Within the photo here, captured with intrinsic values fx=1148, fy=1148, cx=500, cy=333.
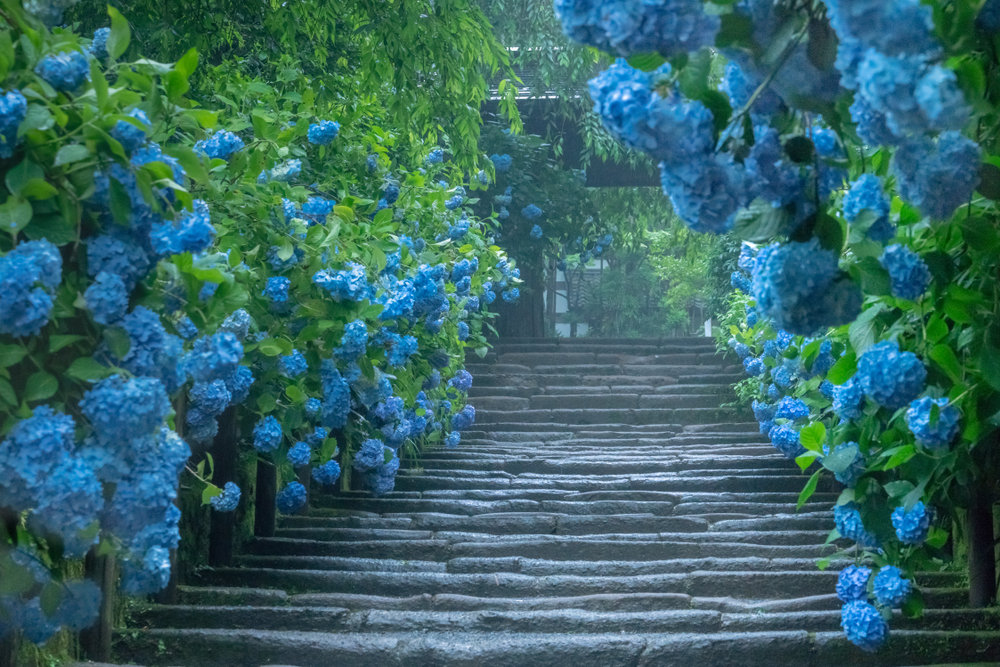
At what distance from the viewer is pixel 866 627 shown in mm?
3479

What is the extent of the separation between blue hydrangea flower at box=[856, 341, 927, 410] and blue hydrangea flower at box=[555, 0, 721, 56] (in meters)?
1.47

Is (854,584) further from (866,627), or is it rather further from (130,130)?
(130,130)

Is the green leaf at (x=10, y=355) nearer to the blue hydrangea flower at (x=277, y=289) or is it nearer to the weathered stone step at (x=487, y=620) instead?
the blue hydrangea flower at (x=277, y=289)

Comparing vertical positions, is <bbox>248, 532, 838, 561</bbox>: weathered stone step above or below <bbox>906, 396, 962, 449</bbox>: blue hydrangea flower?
below

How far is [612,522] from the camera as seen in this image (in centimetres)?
616

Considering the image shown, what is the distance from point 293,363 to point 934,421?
91.7 inches

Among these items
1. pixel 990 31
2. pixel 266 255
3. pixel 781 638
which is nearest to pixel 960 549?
pixel 781 638

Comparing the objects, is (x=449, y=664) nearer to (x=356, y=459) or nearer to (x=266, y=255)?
(x=266, y=255)

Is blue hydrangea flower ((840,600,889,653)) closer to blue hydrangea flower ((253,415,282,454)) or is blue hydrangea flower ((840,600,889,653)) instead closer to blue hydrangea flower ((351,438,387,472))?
blue hydrangea flower ((253,415,282,454))

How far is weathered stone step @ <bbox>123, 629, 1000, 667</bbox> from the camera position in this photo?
385 centimetres

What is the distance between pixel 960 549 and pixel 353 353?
105 inches

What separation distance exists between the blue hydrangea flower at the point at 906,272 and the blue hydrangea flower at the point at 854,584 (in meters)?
1.28

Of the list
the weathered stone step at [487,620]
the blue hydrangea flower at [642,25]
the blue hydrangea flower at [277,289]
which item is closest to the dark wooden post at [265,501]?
the weathered stone step at [487,620]

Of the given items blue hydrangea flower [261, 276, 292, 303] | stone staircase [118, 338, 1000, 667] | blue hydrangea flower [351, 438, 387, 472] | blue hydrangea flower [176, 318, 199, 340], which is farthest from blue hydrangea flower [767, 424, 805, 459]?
blue hydrangea flower [176, 318, 199, 340]
